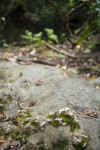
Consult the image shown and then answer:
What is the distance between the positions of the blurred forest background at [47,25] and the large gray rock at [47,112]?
2246 mm

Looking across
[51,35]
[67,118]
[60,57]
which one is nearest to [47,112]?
[67,118]

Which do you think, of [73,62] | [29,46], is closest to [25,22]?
[29,46]

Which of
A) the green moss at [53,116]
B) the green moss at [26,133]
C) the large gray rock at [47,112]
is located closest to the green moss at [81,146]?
the large gray rock at [47,112]

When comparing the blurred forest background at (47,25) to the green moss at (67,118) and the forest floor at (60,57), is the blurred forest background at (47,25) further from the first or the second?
the green moss at (67,118)

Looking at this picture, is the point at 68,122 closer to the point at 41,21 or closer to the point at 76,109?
the point at 76,109

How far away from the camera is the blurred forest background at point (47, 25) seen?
559cm

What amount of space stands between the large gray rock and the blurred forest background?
7.37ft

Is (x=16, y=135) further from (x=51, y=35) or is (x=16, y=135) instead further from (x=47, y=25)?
(x=47, y=25)

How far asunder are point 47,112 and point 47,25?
318 inches

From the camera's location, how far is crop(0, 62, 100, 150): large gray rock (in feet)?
5.11

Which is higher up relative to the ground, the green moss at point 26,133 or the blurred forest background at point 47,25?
the blurred forest background at point 47,25

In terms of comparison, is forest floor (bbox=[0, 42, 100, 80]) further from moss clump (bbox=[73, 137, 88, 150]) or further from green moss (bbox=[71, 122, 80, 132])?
moss clump (bbox=[73, 137, 88, 150])

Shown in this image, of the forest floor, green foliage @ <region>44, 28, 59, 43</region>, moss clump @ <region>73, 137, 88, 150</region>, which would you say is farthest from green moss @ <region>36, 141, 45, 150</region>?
green foliage @ <region>44, 28, 59, 43</region>

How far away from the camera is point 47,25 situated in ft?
29.9
